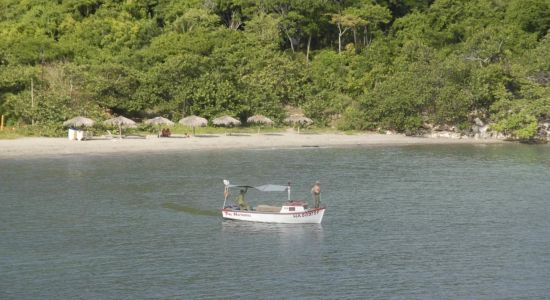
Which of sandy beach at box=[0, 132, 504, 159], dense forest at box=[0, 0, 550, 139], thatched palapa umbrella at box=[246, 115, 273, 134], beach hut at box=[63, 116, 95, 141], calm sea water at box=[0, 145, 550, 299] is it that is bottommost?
calm sea water at box=[0, 145, 550, 299]

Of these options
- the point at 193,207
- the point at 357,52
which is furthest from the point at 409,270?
the point at 357,52

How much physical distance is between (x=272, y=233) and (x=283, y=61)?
55.5 m

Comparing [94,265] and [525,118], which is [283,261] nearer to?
[94,265]

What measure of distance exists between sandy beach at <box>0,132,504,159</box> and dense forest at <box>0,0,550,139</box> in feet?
11.0

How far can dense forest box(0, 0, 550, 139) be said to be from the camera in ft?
290

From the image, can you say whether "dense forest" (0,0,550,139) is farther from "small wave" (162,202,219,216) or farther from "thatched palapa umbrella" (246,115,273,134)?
"small wave" (162,202,219,216)

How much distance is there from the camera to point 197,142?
8175 cm

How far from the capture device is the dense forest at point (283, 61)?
88.2 metres

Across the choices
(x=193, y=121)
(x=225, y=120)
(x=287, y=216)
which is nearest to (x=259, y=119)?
(x=225, y=120)

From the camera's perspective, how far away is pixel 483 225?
1811 inches

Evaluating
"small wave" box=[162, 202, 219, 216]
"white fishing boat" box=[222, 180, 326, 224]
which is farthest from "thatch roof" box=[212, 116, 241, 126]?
"white fishing boat" box=[222, 180, 326, 224]

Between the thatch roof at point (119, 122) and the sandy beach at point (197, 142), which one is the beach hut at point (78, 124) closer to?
the sandy beach at point (197, 142)

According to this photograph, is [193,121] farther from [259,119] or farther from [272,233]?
[272,233]

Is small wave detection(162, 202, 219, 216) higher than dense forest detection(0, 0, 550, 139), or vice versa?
dense forest detection(0, 0, 550, 139)
